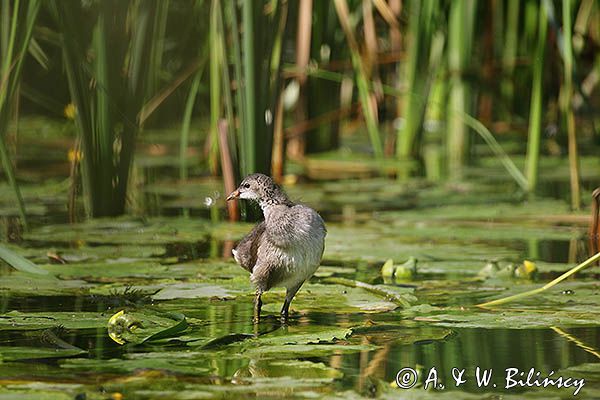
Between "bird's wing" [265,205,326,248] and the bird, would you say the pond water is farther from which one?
"bird's wing" [265,205,326,248]

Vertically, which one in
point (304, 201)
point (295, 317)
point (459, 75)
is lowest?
point (295, 317)

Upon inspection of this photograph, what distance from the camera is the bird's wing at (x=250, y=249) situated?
4.52 m

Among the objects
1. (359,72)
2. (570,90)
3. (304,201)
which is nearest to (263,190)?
A: (570,90)

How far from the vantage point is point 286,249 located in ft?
14.0

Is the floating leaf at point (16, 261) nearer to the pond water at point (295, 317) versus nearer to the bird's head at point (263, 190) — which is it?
the pond water at point (295, 317)

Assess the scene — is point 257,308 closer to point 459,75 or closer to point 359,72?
point 359,72

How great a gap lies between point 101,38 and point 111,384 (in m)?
3.01

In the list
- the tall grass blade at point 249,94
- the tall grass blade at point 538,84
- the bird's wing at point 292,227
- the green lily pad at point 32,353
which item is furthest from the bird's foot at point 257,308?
the tall grass blade at point 538,84

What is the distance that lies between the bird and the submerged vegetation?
5.9 inches

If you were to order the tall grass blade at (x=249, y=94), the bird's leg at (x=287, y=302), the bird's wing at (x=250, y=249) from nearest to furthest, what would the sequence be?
1. the bird's leg at (x=287, y=302)
2. the bird's wing at (x=250, y=249)
3. the tall grass blade at (x=249, y=94)

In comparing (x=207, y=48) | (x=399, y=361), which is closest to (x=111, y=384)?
(x=399, y=361)

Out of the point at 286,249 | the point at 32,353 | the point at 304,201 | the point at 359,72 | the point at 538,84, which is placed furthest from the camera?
the point at 359,72

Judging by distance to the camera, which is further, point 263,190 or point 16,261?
point 263,190

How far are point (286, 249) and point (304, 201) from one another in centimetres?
289
